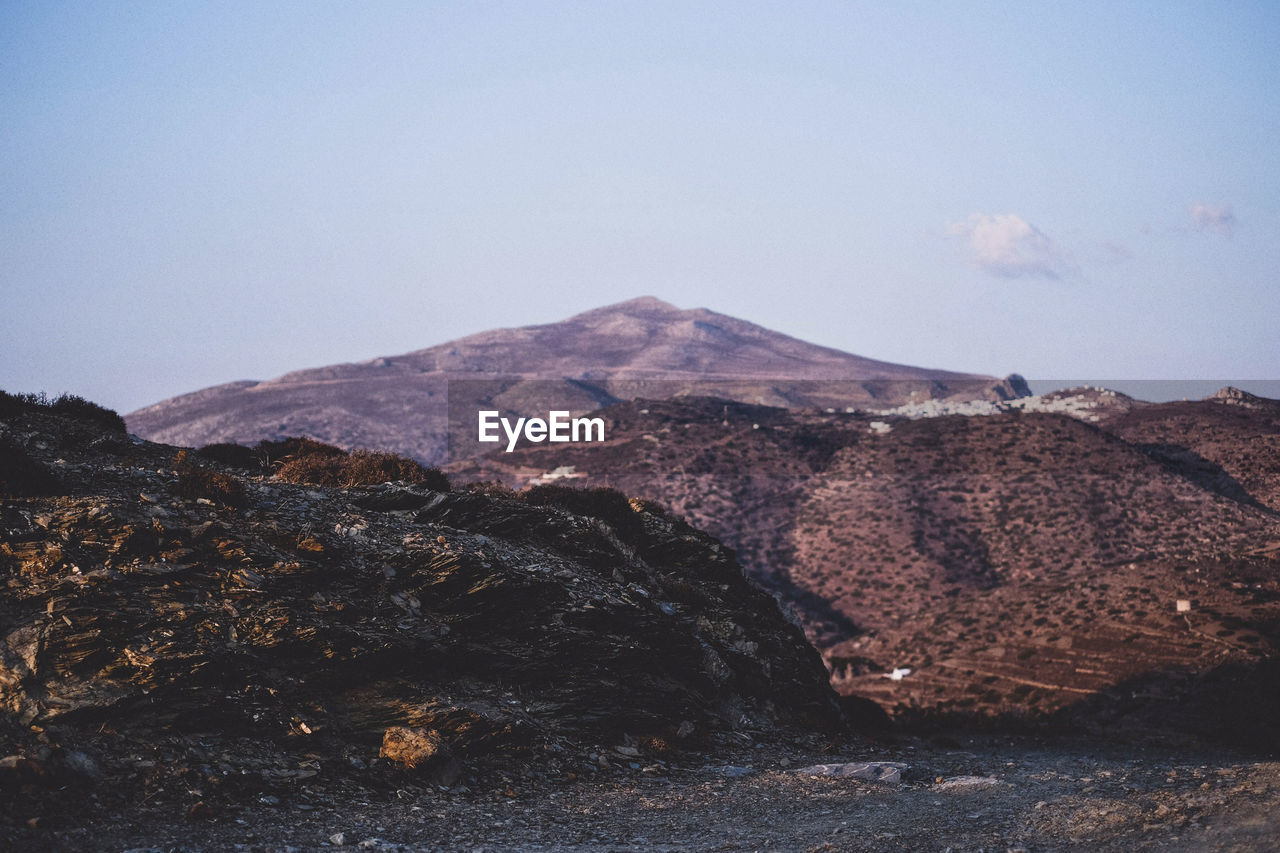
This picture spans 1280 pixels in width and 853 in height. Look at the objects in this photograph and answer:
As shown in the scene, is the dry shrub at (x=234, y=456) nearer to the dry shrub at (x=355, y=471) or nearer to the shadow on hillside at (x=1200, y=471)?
the dry shrub at (x=355, y=471)

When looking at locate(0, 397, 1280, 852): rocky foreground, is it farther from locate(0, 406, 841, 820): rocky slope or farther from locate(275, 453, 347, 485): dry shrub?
locate(275, 453, 347, 485): dry shrub

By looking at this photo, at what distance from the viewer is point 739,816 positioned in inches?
531

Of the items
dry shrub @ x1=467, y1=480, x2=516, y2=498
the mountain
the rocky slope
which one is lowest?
the mountain

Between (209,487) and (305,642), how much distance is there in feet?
14.4

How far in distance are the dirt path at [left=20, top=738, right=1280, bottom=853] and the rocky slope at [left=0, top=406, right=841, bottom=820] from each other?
591 mm

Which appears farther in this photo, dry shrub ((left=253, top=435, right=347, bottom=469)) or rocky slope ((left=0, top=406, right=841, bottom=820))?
dry shrub ((left=253, top=435, right=347, bottom=469))

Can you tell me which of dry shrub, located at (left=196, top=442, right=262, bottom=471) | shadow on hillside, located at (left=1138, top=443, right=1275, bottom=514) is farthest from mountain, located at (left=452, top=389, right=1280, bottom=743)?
dry shrub, located at (left=196, top=442, right=262, bottom=471)

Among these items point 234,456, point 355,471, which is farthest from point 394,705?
point 234,456

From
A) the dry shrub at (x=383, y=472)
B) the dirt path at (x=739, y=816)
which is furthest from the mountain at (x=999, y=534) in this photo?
the dry shrub at (x=383, y=472)

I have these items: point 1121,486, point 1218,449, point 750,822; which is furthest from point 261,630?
point 1218,449

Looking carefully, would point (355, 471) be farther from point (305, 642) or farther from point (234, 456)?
point (305, 642)

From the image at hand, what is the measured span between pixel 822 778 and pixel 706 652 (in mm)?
4958

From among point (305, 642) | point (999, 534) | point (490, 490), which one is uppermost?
point (490, 490)

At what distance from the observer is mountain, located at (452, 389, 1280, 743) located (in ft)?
155
